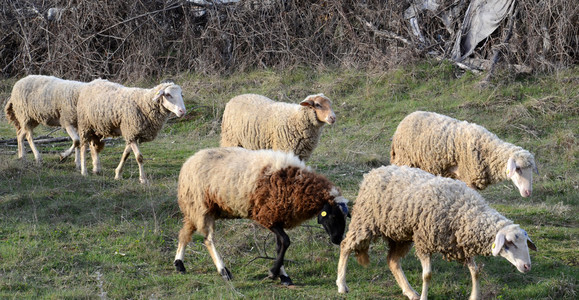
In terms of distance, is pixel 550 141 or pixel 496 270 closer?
pixel 496 270

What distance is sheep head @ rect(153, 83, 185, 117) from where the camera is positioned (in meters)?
9.01

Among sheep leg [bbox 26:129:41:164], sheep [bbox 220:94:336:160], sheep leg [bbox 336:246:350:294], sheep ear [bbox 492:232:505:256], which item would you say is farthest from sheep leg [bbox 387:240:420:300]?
sheep leg [bbox 26:129:41:164]

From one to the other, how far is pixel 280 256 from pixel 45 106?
19.4 feet

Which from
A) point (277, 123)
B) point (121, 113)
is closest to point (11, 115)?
point (121, 113)

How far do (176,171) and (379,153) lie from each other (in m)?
3.28

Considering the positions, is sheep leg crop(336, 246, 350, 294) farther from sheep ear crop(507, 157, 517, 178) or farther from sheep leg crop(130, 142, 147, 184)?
sheep leg crop(130, 142, 147, 184)

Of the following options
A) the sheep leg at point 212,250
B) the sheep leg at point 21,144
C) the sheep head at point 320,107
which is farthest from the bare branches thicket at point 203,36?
the sheep leg at point 212,250

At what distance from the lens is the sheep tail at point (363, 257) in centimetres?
571

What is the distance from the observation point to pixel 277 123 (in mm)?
8508

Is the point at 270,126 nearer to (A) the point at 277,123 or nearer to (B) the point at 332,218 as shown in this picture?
(A) the point at 277,123

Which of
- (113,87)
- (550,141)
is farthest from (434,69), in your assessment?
(113,87)

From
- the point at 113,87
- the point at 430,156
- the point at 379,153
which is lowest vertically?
the point at 379,153

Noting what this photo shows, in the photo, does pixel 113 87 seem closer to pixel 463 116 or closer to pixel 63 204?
pixel 63 204

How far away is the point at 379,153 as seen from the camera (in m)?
10.3
